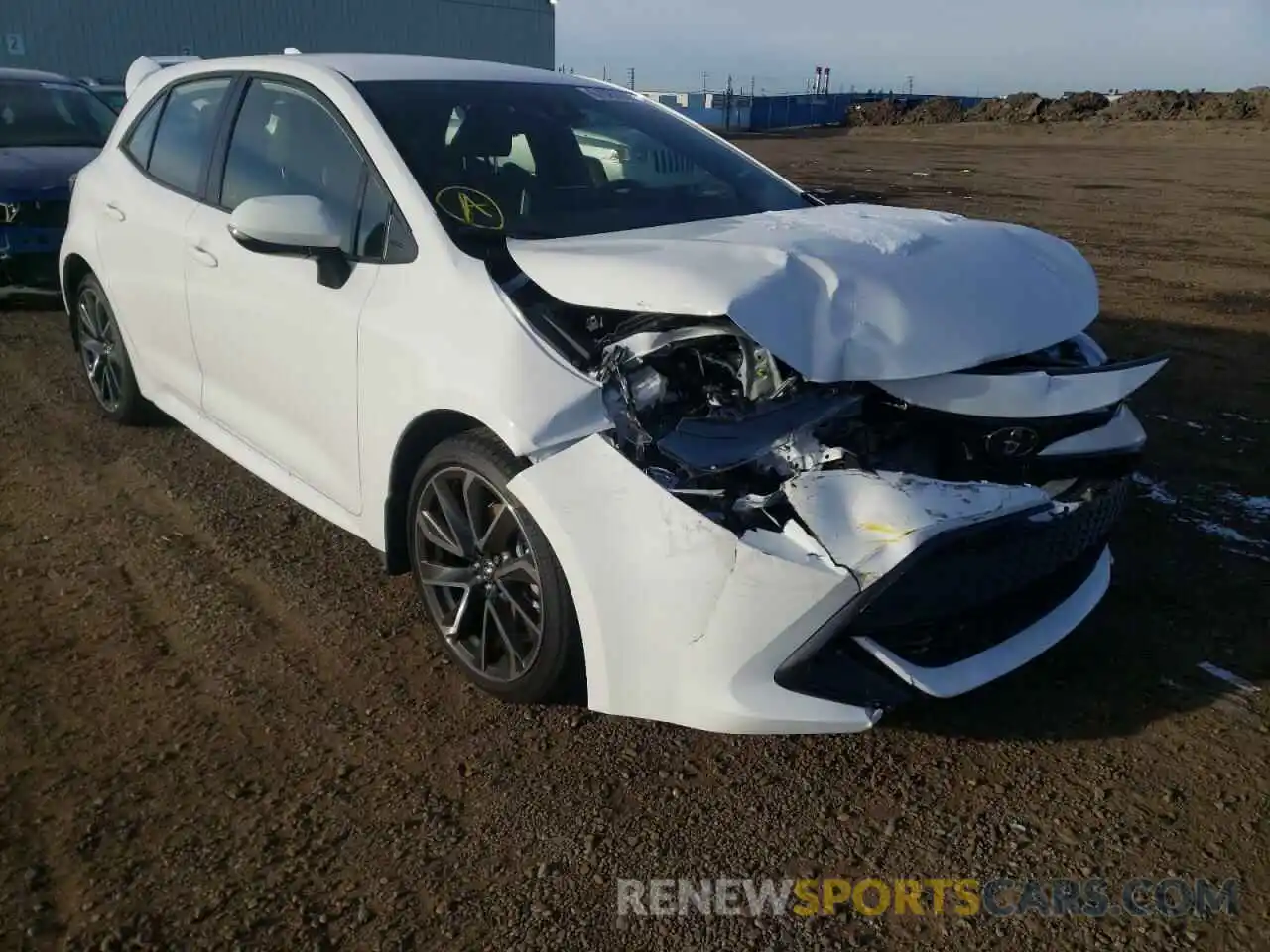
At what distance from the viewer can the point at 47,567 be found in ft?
12.1

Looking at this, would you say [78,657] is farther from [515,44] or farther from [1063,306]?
[515,44]

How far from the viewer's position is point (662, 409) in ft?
8.57

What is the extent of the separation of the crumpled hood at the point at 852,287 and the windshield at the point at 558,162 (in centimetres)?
23

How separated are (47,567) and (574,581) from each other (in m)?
2.26

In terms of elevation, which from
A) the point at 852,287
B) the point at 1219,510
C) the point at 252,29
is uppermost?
the point at 252,29

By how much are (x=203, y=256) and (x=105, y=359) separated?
5.25 ft

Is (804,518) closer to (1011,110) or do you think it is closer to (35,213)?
(35,213)

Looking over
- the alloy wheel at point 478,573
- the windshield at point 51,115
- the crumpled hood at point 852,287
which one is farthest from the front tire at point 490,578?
the windshield at point 51,115

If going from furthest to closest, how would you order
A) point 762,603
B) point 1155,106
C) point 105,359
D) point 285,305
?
1. point 1155,106
2. point 105,359
3. point 285,305
4. point 762,603

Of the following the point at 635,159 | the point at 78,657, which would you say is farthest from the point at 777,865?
the point at 635,159

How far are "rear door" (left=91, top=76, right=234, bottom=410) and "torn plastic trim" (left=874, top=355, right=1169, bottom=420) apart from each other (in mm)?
2850

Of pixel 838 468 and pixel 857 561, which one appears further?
pixel 838 468

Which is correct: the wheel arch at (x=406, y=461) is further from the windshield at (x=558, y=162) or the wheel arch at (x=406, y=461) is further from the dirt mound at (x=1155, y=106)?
the dirt mound at (x=1155, y=106)

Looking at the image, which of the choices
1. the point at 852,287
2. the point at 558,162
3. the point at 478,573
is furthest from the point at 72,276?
the point at 852,287
